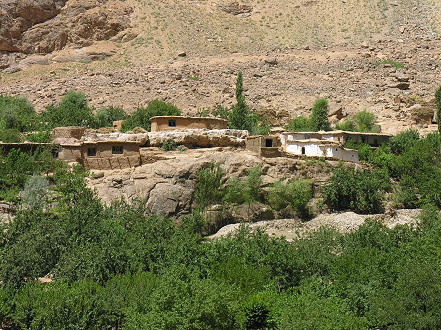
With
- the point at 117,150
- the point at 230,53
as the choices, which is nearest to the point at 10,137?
the point at 117,150

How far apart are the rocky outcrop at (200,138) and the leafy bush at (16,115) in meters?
13.0

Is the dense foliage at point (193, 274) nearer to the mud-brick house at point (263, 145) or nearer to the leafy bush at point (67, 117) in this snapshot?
the mud-brick house at point (263, 145)

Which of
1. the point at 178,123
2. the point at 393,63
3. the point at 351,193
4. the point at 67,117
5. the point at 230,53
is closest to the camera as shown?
the point at 351,193

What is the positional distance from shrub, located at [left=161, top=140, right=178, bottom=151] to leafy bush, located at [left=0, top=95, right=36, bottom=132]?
44.1 ft

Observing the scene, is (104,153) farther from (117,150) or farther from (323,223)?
(323,223)

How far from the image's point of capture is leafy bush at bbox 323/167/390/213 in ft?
96.9

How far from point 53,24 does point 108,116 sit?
29.8 metres

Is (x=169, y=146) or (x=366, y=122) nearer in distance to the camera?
(x=169, y=146)

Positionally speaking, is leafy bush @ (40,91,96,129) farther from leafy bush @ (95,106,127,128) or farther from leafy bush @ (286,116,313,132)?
leafy bush @ (286,116,313,132)

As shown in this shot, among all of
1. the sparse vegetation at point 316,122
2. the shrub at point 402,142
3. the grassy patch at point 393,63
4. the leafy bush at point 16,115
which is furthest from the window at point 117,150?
the grassy patch at point 393,63

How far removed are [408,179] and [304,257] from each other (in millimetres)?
13187

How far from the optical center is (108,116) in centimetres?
4334

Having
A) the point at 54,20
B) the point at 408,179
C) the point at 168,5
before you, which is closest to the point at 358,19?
the point at 168,5

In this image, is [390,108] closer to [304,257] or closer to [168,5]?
[304,257]
